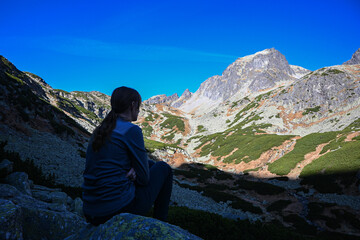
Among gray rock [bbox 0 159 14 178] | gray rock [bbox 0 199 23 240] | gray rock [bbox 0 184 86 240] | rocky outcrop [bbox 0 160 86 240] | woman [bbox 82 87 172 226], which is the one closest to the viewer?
woman [bbox 82 87 172 226]

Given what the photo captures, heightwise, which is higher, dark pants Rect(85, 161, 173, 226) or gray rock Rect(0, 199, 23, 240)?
dark pants Rect(85, 161, 173, 226)

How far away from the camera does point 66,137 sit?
30984 mm

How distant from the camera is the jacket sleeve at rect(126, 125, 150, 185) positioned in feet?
10.0

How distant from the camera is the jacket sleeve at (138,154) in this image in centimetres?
306

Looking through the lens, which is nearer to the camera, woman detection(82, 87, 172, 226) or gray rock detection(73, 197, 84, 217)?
woman detection(82, 87, 172, 226)

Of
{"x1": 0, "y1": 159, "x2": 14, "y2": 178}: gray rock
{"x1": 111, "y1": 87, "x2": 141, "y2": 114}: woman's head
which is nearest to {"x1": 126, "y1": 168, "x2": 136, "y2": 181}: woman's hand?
{"x1": 111, "y1": 87, "x2": 141, "y2": 114}: woman's head

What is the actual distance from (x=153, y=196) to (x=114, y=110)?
66.1 inches

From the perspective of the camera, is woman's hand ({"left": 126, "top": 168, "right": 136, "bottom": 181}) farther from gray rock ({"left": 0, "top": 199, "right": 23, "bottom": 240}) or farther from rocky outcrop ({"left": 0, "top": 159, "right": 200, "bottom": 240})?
gray rock ({"left": 0, "top": 199, "right": 23, "bottom": 240})

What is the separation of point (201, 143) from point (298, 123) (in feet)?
164

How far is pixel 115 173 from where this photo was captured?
297 centimetres

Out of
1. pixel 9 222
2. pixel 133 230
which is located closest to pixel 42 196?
pixel 9 222

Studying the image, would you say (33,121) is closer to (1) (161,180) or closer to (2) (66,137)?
(2) (66,137)

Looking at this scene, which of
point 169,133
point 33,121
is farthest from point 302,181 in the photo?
point 169,133

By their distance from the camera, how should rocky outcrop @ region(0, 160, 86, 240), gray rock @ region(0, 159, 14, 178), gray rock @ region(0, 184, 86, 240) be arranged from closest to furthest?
rocky outcrop @ region(0, 160, 86, 240), gray rock @ region(0, 184, 86, 240), gray rock @ region(0, 159, 14, 178)
